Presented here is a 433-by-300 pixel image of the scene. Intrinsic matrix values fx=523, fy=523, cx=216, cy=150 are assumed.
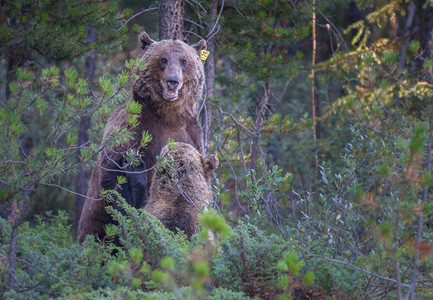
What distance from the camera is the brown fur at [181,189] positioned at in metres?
5.33

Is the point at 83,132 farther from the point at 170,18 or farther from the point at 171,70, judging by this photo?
the point at 171,70

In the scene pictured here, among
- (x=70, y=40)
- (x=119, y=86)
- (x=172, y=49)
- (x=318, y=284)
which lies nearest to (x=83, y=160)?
(x=119, y=86)

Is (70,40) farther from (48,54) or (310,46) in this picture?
(310,46)

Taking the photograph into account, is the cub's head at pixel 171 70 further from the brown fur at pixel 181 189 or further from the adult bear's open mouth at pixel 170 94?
Answer: the brown fur at pixel 181 189

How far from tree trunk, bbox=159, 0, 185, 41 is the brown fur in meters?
2.09

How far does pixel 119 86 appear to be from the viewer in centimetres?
468

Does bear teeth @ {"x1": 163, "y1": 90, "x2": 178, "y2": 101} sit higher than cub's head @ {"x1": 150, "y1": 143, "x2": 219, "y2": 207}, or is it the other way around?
bear teeth @ {"x1": 163, "y1": 90, "x2": 178, "y2": 101}

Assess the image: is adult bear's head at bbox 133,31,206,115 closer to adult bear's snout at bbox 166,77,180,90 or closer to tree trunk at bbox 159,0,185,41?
adult bear's snout at bbox 166,77,180,90

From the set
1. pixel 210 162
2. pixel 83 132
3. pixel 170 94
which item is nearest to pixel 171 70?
pixel 170 94

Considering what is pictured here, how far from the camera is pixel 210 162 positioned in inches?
226

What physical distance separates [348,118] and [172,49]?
5088mm

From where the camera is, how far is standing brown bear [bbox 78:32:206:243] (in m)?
6.53

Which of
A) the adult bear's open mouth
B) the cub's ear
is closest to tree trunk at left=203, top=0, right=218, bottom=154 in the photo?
the adult bear's open mouth

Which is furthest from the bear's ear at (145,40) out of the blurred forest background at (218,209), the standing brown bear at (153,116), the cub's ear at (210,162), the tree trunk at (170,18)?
the cub's ear at (210,162)
